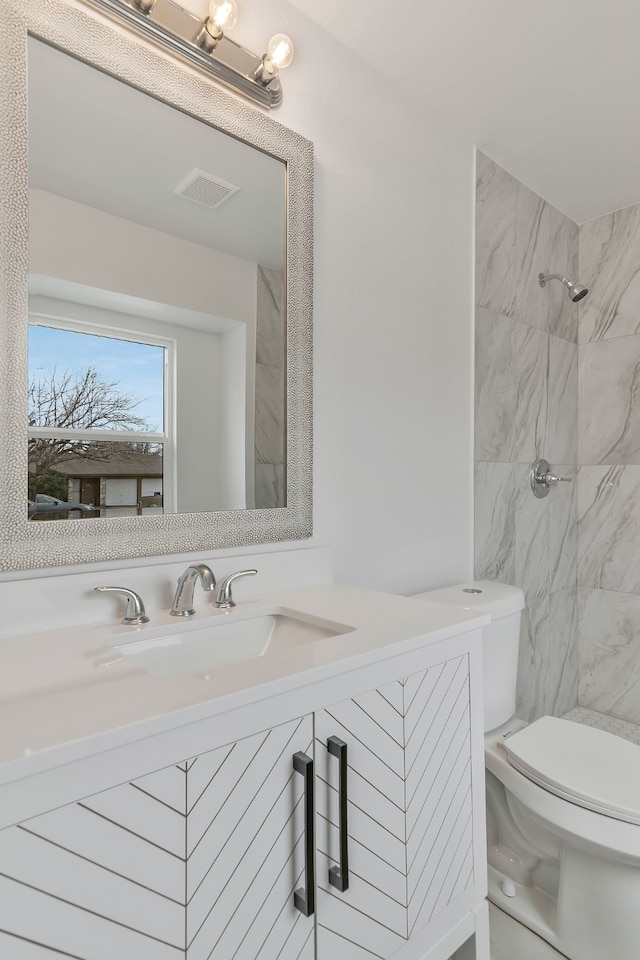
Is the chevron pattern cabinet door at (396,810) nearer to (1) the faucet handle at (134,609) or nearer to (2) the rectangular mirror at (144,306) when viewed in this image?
(1) the faucet handle at (134,609)

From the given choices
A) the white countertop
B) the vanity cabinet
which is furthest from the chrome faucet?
the vanity cabinet

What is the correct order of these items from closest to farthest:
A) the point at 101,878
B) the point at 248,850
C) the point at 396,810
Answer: the point at 101,878, the point at 248,850, the point at 396,810

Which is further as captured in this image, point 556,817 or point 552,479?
point 552,479

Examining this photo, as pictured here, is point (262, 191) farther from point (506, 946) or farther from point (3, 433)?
point (506, 946)

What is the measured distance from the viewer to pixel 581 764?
1.41 m

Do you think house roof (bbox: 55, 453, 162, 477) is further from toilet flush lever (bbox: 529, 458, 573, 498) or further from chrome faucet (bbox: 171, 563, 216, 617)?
toilet flush lever (bbox: 529, 458, 573, 498)

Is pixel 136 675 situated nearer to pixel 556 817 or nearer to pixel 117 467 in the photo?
pixel 117 467

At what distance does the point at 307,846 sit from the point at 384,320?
129 centimetres

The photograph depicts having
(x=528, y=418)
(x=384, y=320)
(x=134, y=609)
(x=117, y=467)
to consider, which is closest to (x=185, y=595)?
(x=134, y=609)

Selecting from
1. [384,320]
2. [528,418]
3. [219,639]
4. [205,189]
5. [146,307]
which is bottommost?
[219,639]

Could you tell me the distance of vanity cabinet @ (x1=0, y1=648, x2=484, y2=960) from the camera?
0.60 m

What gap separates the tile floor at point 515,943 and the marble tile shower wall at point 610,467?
124 centimetres

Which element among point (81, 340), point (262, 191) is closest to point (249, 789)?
point (81, 340)

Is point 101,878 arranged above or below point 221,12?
below
